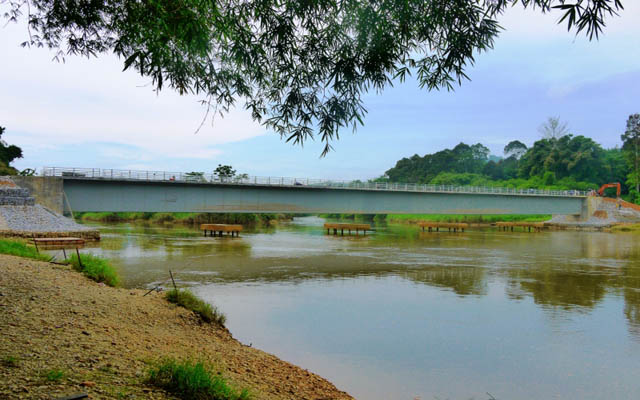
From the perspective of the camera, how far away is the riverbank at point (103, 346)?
14.0 ft

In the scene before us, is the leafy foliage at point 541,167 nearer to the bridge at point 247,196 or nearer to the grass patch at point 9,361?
the bridge at point 247,196

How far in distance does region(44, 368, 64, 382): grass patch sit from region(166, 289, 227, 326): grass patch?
5011 mm

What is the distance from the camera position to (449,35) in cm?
608

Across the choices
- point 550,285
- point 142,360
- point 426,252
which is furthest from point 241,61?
point 426,252

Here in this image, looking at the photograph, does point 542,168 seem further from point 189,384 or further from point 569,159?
point 189,384

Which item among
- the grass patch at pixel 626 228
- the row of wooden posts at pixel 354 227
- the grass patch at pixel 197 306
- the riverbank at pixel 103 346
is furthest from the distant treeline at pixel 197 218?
the riverbank at pixel 103 346

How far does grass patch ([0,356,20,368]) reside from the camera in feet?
14.3

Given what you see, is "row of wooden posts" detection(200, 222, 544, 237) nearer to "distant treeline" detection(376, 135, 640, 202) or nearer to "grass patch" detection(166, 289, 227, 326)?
"distant treeline" detection(376, 135, 640, 202)

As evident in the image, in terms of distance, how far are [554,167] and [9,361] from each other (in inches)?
3921

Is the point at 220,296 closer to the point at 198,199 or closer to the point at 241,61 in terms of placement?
the point at 241,61

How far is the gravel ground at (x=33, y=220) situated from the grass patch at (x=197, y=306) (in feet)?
65.8

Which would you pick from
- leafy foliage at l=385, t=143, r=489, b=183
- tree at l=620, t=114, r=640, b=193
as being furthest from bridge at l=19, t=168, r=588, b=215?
leafy foliage at l=385, t=143, r=489, b=183

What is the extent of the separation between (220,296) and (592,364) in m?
9.44

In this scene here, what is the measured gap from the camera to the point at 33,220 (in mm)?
27250
